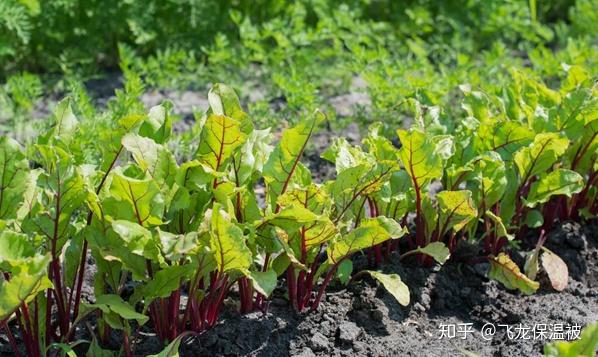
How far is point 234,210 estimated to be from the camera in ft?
9.55

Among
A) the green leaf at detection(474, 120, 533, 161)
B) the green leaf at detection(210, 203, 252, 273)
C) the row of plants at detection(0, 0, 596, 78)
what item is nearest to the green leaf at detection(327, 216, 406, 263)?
the green leaf at detection(210, 203, 252, 273)

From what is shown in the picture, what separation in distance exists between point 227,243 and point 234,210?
0.41 m

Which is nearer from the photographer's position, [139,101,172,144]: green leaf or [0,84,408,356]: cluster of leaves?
[0,84,408,356]: cluster of leaves

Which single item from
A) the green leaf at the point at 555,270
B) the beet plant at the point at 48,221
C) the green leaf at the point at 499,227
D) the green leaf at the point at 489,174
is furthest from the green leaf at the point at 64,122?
the green leaf at the point at 555,270

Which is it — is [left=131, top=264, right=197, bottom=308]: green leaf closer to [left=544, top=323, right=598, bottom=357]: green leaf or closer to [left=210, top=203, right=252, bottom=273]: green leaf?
[left=210, top=203, right=252, bottom=273]: green leaf

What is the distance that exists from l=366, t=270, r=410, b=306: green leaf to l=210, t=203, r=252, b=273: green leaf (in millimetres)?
519

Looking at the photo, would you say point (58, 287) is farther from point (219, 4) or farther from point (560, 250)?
point (219, 4)

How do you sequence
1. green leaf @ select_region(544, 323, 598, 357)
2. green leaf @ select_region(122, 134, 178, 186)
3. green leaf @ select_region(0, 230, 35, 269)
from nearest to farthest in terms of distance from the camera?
green leaf @ select_region(544, 323, 598, 357) → green leaf @ select_region(0, 230, 35, 269) → green leaf @ select_region(122, 134, 178, 186)

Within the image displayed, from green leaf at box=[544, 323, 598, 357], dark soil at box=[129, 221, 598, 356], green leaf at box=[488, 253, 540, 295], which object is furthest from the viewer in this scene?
green leaf at box=[488, 253, 540, 295]

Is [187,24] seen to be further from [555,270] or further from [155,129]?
[555,270]

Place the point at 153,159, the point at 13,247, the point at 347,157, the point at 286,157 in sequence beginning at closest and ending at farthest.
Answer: the point at 13,247 → the point at 153,159 → the point at 286,157 → the point at 347,157

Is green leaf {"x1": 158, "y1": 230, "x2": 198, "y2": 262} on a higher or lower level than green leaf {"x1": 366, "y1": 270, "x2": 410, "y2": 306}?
higher

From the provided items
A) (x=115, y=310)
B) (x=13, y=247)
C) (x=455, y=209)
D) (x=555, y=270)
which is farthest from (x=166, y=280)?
(x=555, y=270)

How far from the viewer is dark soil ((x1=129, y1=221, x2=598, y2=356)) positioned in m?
2.88
